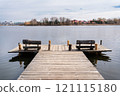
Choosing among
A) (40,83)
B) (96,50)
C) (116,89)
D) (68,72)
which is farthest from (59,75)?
(96,50)

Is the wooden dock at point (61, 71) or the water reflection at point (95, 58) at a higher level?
the wooden dock at point (61, 71)

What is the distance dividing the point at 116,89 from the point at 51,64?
465cm

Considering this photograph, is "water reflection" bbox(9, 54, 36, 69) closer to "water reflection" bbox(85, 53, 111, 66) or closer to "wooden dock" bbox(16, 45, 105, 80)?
"wooden dock" bbox(16, 45, 105, 80)

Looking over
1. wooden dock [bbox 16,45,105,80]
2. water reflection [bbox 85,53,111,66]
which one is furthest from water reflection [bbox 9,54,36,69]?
water reflection [bbox 85,53,111,66]

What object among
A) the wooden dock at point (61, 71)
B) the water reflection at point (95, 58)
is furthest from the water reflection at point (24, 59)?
the water reflection at point (95, 58)

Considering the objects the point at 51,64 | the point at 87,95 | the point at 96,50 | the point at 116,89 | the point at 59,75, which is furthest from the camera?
the point at 96,50

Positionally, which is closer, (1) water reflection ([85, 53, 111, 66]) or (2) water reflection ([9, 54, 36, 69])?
(2) water reflection ([9, 54, 36, 69])

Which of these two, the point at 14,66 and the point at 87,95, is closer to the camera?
the point at 87,95

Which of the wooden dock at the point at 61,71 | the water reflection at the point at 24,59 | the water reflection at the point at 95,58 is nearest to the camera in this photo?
the wooden dock at the point at 61,71

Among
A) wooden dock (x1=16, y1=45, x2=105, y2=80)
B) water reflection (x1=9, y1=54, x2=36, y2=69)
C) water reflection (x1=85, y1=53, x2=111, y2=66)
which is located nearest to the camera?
wooden dock (x1=16, y1=45, x2=105, y2=80)

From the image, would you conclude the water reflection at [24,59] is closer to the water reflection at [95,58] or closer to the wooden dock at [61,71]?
the wooden dock at [61,71]

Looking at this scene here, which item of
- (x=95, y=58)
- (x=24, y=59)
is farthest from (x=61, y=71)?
(x=95, y=58)

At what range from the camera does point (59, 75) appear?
24.6ft

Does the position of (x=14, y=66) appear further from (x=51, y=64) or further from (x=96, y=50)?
(x=96, y=50)
